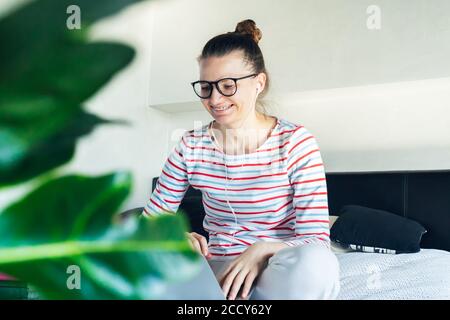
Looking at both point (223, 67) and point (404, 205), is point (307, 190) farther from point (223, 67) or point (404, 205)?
point (404, 205)

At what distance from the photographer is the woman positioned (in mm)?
356

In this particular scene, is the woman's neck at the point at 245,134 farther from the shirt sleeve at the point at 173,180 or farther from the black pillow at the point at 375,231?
the black pillow at the point at 375,231

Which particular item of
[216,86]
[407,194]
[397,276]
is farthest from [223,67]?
[407,194]

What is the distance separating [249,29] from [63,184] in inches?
13.6

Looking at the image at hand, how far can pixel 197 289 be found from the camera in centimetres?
22

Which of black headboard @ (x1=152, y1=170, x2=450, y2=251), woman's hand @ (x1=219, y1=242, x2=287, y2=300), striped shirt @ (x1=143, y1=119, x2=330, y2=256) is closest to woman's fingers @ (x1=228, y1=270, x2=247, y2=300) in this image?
woman's hand @ (x1=219, y1=242, x2=287, y2=300)

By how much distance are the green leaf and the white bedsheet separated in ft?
0.79

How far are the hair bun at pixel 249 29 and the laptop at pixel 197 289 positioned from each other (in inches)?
10.5

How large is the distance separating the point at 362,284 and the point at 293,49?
303 mm

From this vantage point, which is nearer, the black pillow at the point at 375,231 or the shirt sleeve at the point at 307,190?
the shirt sleeve at the point at 307,190

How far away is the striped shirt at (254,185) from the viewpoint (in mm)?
451

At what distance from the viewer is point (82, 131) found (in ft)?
0.41

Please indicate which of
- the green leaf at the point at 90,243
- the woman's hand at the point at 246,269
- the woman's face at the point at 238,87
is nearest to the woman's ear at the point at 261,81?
the woman's face at the point at 238,87

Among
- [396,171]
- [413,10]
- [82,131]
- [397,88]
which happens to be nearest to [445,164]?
[396,171]
